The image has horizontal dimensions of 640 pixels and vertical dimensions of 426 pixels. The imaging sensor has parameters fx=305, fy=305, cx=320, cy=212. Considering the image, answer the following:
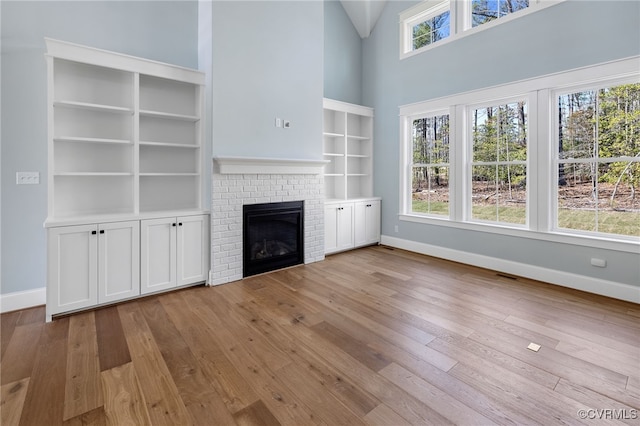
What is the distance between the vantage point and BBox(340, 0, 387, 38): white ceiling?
5.32 meters

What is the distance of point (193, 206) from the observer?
3873 mm

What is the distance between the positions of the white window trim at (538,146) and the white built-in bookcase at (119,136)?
3.56 m

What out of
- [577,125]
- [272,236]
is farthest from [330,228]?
[577,125]

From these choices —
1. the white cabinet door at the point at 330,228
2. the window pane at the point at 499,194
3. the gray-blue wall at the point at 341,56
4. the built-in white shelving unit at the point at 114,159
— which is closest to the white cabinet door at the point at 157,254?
the built-in white shelving unit at the point at 114,159

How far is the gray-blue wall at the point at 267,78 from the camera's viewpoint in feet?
11.8

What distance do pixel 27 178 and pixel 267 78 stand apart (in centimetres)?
278

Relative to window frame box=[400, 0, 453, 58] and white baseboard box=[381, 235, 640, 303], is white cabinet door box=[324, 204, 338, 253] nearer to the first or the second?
white baseboard box=[381, 235, 640, 303]

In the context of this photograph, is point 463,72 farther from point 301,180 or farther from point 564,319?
point 564,319

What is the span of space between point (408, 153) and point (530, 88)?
6.35ft

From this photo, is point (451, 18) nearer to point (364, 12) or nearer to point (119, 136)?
point (364, 12)

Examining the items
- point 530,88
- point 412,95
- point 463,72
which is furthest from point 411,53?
point 530,88

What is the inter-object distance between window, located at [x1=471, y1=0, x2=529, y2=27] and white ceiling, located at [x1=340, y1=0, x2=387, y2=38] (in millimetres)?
1682

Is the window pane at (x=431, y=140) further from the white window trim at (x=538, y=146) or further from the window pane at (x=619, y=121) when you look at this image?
the window pane at (x=619, y=121)

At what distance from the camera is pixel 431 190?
4992 mm
